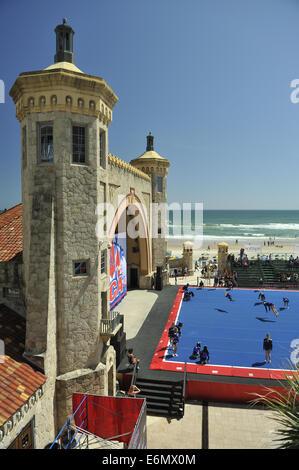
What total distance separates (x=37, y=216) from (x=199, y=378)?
11.2 meters

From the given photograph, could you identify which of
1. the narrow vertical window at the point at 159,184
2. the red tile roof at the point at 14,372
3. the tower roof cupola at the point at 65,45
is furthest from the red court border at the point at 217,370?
the narrow vertical window at the point at 159,184

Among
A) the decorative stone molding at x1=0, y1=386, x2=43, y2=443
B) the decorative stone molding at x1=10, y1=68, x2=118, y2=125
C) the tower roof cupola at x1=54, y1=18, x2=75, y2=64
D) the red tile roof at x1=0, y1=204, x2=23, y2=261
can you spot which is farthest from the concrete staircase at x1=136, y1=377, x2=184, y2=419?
the tower roof cupola at x1=54, y1=18, x2=75, y2=64

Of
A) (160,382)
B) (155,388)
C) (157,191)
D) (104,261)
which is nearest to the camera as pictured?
(104,261)

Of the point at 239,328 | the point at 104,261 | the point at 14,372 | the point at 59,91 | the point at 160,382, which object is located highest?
the point at 59,91

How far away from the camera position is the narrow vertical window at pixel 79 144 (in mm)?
12672

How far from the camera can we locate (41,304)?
1194cm

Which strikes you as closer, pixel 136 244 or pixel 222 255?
pixel 136 244

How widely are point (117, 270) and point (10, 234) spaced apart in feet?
35.9

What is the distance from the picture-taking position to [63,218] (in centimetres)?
1238

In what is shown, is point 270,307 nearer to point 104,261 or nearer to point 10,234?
point 104,261

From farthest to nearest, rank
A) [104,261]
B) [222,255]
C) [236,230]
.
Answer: [236,230]
[222,255]
[104,261]

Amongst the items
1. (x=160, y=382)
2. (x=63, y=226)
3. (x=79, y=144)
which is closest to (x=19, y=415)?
(x=63, y=226)

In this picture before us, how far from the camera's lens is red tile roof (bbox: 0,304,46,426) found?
9.62 metres
